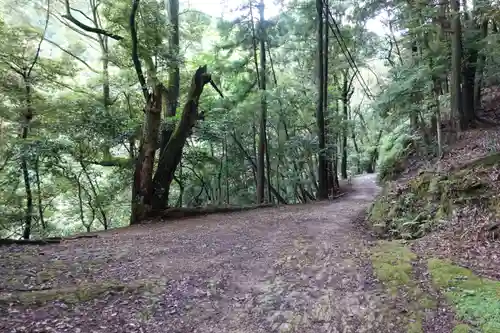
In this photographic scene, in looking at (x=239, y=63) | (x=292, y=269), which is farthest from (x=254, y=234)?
(x=239, y=63)

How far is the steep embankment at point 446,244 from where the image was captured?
421 cm

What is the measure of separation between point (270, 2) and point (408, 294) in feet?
45.5

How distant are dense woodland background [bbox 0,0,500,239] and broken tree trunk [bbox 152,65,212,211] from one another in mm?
36

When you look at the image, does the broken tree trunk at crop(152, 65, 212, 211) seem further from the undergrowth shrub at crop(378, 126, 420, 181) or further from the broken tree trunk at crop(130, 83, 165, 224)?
the undergrowth shrub at crop(378, 126, 420, 181)

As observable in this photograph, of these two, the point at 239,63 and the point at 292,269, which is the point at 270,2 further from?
the point at 292,269

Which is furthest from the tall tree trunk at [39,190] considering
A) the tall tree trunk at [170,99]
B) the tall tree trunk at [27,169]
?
the tall tree trunk at [170,99]

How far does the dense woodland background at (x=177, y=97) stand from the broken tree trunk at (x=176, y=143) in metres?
0.04

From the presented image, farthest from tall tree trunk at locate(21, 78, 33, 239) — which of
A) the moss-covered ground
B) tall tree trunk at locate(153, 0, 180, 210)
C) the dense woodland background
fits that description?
the moss-covered ground

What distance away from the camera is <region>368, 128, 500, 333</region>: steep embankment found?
13.8 ft

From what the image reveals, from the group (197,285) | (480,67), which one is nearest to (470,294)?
(197,285)

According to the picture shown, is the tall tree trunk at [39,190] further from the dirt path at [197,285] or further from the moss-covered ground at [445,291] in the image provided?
the moss-covered ground at [445,291]

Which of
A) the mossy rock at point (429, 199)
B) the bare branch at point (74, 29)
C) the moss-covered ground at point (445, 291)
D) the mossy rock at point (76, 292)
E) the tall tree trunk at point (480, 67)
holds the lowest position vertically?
the moss-covered ground at point (445, 291)

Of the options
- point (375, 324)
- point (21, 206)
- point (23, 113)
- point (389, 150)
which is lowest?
point (375, 324)

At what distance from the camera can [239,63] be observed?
1517cm
